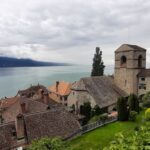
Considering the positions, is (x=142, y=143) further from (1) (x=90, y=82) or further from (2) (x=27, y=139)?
(1) (x=90, y=82)

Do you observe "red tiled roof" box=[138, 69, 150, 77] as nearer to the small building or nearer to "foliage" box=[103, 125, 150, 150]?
the small building

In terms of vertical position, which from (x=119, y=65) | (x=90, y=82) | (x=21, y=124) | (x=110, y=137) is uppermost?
(x=119, y=65)

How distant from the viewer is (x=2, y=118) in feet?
136

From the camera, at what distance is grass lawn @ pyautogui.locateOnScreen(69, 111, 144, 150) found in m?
29.2

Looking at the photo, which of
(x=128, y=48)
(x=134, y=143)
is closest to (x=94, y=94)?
(x=128, y=48)

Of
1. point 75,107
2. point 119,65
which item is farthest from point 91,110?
point 119,65

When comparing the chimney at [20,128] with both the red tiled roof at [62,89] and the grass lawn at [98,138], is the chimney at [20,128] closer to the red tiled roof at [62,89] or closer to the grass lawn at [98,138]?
the grass lawn at [98,138]

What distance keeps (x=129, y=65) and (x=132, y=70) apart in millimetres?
1458

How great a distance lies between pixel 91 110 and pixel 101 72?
38001 millimetres

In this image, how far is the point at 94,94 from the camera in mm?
51594

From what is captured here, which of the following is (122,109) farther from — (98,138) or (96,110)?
(98,138)

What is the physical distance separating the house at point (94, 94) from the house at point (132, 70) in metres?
3.63

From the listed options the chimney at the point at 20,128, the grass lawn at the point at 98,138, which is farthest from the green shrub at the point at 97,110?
the chimney at the point at 20,128

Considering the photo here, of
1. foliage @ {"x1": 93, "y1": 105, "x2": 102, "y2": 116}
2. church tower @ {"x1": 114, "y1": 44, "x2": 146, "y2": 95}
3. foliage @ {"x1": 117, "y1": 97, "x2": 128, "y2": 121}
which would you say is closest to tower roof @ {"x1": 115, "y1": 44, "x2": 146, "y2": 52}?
church tower @ {"x1": 114, "y1": 44, "x2": 146, "y2": 95}
